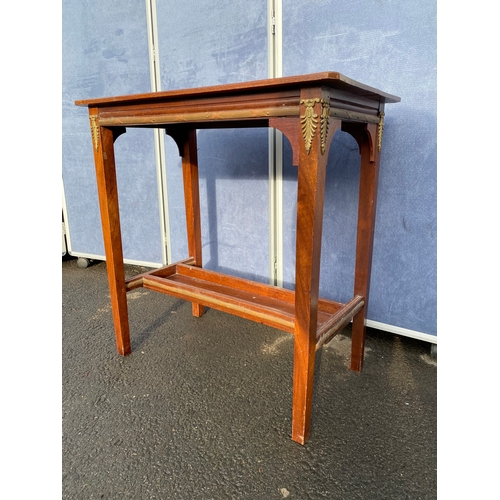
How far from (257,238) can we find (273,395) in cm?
96

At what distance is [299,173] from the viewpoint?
3.80 ft

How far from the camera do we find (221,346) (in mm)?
1966

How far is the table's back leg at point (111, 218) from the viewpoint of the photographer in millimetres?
1661

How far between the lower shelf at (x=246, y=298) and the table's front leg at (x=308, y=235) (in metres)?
0.08

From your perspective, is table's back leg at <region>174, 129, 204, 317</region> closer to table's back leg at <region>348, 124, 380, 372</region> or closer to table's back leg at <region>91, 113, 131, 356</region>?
table's back leg at <region>91, 113, 131, 356</region>

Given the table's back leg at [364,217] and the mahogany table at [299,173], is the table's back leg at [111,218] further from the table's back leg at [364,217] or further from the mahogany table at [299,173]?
the table's back leg at [364,217]

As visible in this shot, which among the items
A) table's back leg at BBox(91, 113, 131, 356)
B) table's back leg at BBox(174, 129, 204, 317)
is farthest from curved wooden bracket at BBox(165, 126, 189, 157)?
table's back leg at BBox(91, 113, 131, 356)

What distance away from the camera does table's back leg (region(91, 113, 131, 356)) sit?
1.66 metres

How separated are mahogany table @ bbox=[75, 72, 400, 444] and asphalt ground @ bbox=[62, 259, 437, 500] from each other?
5.3 inches

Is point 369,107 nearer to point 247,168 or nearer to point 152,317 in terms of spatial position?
point 247,168

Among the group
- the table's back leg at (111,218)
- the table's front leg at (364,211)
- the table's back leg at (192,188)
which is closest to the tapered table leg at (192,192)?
the table's back leg at (192,188)

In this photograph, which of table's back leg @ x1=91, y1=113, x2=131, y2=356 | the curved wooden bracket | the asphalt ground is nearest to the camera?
the asphalt ground

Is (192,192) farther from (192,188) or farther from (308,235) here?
(308,235)

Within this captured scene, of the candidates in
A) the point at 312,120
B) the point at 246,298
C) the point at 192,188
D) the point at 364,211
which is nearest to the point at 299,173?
the point at 312,120
